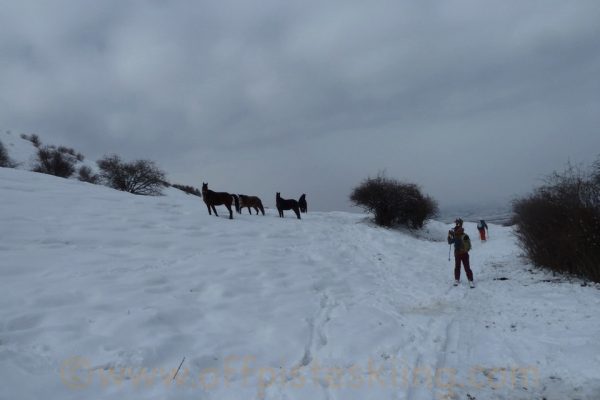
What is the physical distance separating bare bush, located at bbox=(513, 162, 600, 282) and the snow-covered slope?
0.81m

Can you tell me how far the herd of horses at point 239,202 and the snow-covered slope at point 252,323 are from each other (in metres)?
3.91

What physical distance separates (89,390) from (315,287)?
5139 mm

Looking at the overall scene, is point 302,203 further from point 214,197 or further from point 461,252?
point 461,252

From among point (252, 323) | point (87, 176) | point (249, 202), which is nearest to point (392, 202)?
point (249, 202)

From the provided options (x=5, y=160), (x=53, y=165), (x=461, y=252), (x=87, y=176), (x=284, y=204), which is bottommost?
(x=461, y=252)

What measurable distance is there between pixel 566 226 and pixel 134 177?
25.7m

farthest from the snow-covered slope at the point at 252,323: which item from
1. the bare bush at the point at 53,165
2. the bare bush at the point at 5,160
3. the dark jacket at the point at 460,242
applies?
the bare bush at the point at 53,165

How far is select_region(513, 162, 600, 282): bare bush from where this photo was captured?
324 inches

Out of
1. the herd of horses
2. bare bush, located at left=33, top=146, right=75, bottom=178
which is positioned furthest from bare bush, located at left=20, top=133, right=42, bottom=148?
the herd of horses

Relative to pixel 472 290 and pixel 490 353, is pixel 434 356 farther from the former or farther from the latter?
pixel 472 290

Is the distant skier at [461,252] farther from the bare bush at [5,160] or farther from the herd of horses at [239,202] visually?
the bare bush at [5,160]

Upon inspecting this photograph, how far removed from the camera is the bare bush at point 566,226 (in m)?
8.23

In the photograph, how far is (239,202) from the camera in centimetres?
1689

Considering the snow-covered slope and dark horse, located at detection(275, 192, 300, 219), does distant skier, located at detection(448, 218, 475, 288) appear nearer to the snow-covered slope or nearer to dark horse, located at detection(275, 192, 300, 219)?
the snow-covered slope
